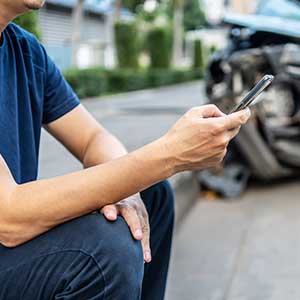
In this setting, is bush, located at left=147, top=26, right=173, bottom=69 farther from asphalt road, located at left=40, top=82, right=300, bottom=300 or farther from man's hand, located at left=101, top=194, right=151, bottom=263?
man's hand, located at left=101, top=194, right=151, bottom=263

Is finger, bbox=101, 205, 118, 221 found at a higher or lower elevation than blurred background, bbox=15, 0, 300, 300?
higher

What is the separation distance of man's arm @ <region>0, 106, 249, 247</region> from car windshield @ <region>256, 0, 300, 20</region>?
14.5 feet

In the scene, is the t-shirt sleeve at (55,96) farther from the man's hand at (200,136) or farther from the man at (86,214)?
the man's hand at (200,136)

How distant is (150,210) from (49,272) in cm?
53

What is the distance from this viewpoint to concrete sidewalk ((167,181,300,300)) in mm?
3180

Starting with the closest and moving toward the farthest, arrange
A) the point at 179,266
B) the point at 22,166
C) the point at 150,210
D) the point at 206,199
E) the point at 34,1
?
the point at 34,1
the point at 22,166
the point at 150,210
the point at 179,266
the point at 206,199

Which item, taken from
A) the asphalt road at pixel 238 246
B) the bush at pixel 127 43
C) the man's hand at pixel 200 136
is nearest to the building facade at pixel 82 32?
the bush at pixel 127 43

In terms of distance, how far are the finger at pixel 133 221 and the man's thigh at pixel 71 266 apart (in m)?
0.08

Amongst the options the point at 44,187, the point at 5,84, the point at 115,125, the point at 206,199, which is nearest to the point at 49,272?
the point at 44,187

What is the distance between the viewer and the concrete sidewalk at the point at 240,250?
3.18 metres

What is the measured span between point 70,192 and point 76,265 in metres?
0.18

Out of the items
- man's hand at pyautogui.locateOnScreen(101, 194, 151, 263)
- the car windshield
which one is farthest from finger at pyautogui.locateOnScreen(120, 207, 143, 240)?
the car windshield

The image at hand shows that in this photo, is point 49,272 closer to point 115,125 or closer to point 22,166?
point 22,166

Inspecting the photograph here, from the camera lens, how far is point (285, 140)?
5207 mm
